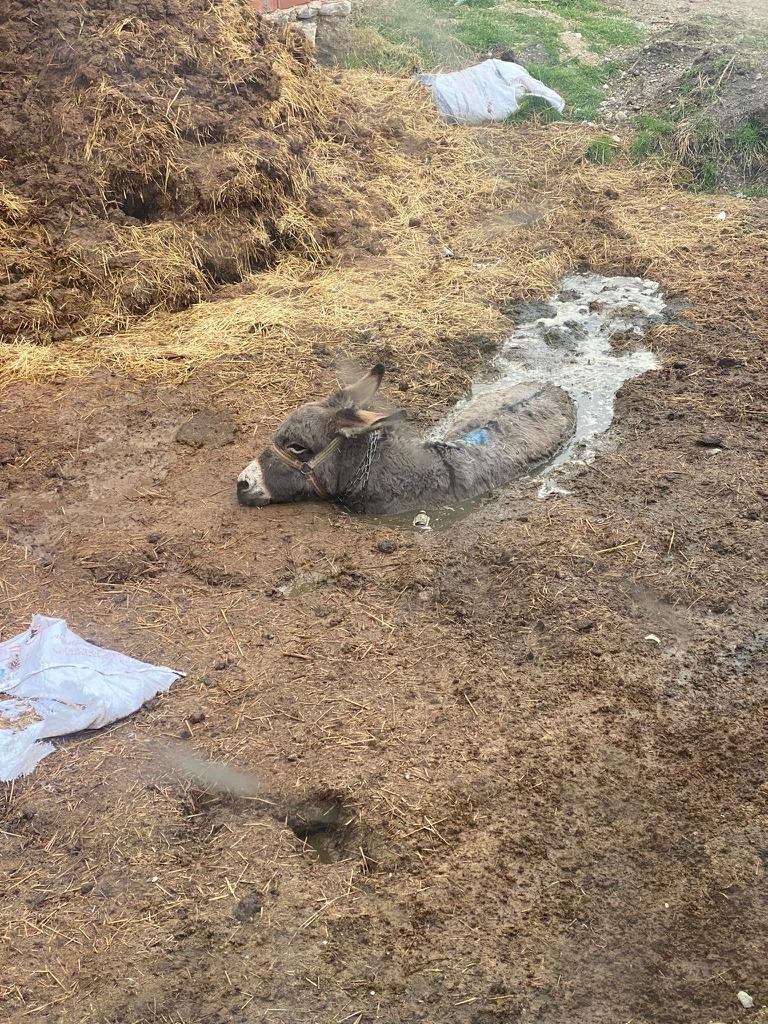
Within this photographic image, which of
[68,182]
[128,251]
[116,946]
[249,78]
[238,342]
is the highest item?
[249,78]

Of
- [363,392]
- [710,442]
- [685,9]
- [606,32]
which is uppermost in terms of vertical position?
[685,9]

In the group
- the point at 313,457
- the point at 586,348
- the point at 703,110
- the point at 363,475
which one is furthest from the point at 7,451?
the point at 703,110

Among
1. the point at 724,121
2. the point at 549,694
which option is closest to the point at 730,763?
the point at 549,694

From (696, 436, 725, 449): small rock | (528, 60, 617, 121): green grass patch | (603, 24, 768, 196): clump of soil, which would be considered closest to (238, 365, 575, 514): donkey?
(696, 436, 725, 449): small rock

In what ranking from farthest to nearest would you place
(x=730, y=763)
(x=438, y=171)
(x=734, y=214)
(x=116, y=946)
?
1. (x=438, y=171)
2. (x=734, y=214)
3. (x=730, y=763)
4. (x=116, y=946)

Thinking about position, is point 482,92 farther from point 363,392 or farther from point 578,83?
point 363,392

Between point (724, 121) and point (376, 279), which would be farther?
point (724, 121)

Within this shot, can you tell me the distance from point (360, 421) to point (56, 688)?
2801 millimetres

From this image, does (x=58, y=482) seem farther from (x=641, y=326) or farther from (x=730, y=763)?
(x=641, y=326)

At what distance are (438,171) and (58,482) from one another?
24.6 ft

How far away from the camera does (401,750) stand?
4.46 m

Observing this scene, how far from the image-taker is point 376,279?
9.35 m

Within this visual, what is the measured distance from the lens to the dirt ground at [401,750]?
3.50 meters

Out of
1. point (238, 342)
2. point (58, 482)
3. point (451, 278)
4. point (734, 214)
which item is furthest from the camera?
point (734, 214)
